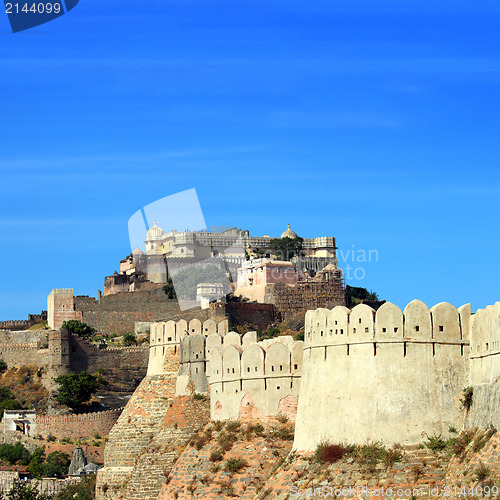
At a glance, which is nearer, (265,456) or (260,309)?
(265,456)

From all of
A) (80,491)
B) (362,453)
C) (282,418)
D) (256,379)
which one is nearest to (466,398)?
(362,453)

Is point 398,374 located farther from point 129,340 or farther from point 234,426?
point 129,340

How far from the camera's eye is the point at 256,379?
Answer: 4306 centimetres

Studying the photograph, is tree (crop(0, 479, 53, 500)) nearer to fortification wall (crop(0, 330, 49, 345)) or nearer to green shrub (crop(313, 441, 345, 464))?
green shrub (crop(313, 441, 345, 464))

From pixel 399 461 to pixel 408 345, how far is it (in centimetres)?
326

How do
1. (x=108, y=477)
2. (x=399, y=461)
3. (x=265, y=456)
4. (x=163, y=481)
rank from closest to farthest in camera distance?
(x=399, y=461), (x=265, y=456), (x=163, y=481), (x=108, y=477)

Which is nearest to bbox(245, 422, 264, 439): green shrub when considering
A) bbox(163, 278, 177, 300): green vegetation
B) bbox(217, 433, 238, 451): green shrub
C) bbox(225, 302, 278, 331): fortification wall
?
bbox(217, 433, 238, 451): green shrub

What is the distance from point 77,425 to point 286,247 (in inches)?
2228

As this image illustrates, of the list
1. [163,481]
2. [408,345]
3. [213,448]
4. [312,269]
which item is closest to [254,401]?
[213,448]

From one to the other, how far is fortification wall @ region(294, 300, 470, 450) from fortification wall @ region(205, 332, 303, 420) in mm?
5765

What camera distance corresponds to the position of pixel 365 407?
35.5 m

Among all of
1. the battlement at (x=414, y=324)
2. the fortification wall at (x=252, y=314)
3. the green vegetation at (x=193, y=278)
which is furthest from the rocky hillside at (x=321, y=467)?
the green vegetation at (x=193, y=278)

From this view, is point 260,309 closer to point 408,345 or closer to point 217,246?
point 217,246

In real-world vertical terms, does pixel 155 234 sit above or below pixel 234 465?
above
